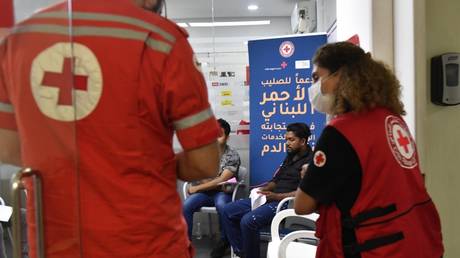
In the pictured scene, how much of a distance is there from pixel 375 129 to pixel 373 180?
0.15 m

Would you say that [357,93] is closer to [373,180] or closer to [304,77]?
[373,180]

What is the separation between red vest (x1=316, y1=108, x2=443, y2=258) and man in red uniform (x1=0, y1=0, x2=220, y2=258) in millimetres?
487

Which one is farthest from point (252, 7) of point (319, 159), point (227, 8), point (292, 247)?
point (319, 159)

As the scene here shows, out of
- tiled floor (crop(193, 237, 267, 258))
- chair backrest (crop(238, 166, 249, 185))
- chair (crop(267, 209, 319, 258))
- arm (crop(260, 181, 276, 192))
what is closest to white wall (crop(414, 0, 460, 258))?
chair (crop(267, 209, 319, 258))

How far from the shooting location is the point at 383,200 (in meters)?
1.25

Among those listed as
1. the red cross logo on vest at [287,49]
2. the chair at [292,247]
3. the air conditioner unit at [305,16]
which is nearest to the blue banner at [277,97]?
the red cross logo on vest at [287,49]

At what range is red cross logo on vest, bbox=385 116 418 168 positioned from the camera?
50.5 inches

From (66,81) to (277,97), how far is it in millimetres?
3930

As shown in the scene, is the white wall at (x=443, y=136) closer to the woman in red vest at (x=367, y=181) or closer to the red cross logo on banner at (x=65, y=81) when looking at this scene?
the woman in red vest at (x=367, y=181)

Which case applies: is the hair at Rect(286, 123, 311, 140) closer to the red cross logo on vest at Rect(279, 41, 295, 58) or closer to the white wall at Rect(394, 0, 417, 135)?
the red cross logo on vest at Rect(279, 41, 295, 58)

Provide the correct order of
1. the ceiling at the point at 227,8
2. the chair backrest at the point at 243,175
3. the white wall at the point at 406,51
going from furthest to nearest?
the ceiling at the point at 227,8, the chair backrest at the point at 243,175, the white wall at the point at 406,51

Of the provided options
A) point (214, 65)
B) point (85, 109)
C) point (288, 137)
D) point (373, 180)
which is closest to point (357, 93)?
point (373, 180)

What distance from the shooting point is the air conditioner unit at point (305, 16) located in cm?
589

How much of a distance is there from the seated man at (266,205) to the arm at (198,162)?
2612 millimetres
